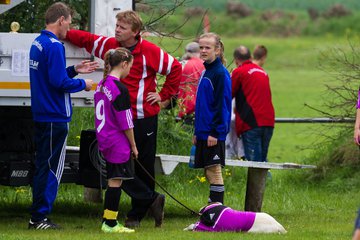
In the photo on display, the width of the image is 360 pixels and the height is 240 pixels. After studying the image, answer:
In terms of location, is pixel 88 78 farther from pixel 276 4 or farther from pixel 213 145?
pixel 276 4

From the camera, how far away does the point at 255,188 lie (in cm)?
1192

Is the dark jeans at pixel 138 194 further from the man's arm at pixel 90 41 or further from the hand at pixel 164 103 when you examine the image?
the man's arm at pixel 90 41

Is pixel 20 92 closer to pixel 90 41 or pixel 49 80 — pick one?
pixel 49 80

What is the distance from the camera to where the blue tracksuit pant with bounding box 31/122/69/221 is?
10.3 metres

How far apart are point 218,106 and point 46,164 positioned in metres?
1.72

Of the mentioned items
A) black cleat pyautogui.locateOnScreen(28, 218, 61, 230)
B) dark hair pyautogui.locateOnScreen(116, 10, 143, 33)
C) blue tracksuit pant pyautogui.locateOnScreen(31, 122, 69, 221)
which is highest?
dark hair pyautogui.locateOnScreen(116, 10, 143, 33)

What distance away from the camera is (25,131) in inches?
448

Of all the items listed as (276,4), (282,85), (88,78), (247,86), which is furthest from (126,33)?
(276,4)

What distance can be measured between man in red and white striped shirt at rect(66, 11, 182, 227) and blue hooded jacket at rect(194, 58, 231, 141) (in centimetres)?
41

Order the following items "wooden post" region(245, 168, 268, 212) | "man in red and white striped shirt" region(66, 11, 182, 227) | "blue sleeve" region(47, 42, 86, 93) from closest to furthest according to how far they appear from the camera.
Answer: "blue sleeve" region(47, 42, 86, 93)
"man in red and white striped shirt" region(66, 11, 182, 227)
"wooden post" region(245, 168, 268, 212)

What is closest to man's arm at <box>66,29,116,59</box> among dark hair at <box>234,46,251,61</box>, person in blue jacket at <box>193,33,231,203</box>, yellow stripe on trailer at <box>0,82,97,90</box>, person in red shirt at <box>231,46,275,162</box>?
yellow stripe on trailer at <box>0,82,97,90</box>

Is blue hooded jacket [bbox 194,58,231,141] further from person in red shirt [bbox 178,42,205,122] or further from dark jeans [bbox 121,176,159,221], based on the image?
person in red shirt [bbox 178,42,205,122]

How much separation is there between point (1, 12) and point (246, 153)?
5979 mm

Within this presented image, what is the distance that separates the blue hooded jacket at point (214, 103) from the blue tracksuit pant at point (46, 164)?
139cm
